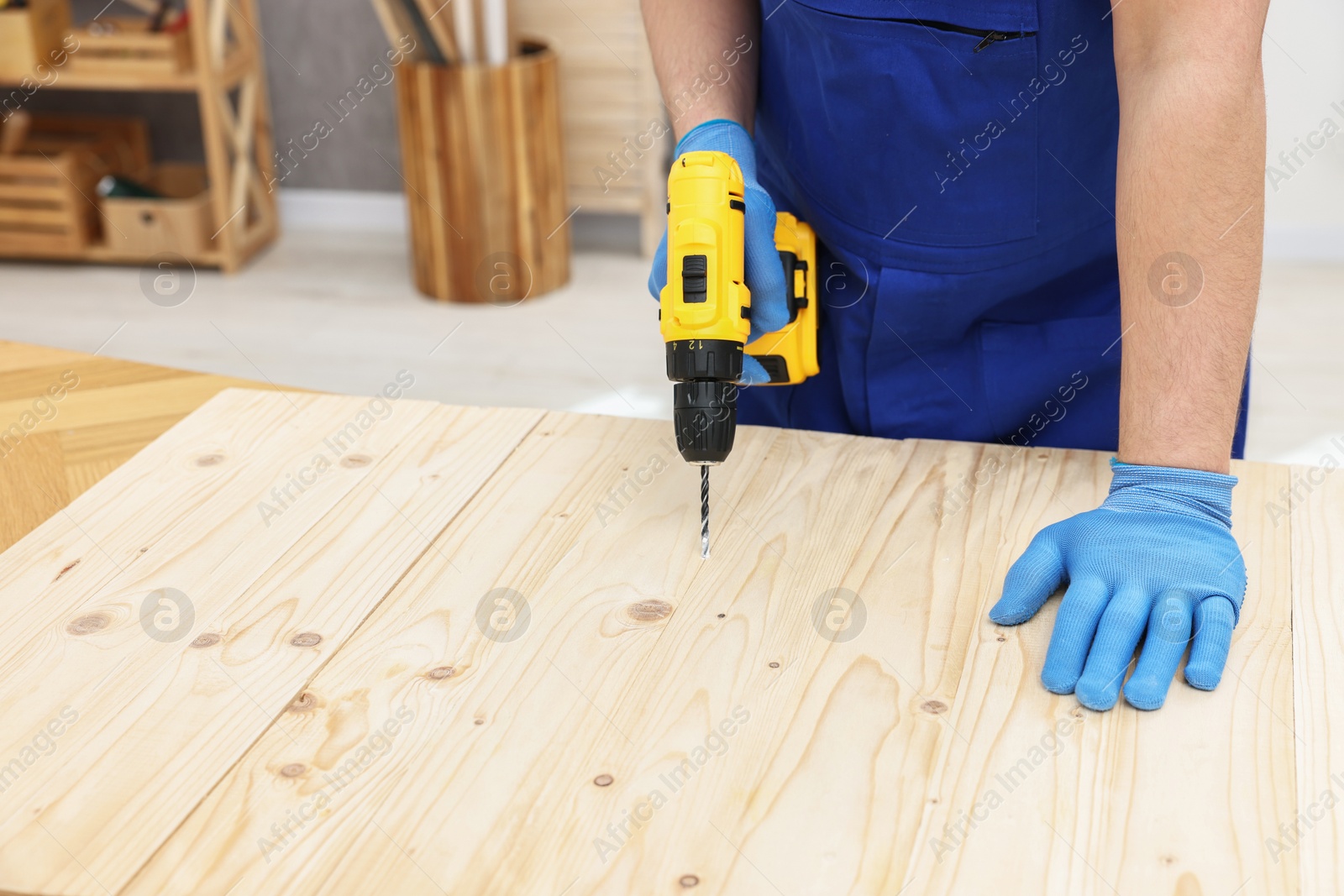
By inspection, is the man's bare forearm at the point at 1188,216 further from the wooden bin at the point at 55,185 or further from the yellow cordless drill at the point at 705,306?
the wooden bin at the point at 55,185

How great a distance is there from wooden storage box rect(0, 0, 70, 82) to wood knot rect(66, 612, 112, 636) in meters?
3.05

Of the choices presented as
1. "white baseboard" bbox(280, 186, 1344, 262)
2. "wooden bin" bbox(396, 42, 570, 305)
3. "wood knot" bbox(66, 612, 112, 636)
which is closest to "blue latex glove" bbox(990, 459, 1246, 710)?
"wood knot" bbox(66, 612, 112, 636)

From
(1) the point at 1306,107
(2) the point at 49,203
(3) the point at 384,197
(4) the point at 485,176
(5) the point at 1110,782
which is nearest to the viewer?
(5) the point at 1110,782

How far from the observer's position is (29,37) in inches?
133

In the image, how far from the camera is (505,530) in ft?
3.44

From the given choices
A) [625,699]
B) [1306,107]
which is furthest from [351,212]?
[625,699]

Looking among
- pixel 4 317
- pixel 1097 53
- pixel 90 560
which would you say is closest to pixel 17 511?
pixel 90 560

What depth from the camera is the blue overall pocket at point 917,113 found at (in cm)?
113

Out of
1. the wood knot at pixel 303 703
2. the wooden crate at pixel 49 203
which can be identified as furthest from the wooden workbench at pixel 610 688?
the wooden crate at pixel 49 203

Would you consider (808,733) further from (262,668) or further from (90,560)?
(90,560)

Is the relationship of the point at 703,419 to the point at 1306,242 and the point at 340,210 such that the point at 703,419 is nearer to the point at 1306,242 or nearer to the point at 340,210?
the point at 1306,242

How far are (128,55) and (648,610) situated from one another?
3.16 metres

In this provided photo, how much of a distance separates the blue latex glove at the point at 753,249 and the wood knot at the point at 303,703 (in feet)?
1.51

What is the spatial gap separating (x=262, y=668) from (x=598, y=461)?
1.29 ft
